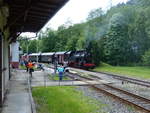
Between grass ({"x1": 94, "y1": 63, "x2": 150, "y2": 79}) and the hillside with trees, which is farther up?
the hillside with trees

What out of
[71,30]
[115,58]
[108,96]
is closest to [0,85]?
[108,96]

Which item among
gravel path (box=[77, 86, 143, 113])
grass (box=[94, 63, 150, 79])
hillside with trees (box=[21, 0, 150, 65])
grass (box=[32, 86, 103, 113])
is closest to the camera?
grass (box=[32, 86, 103, 113])

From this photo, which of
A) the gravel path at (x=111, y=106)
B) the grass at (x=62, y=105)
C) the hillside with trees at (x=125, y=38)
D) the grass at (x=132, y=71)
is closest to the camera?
the grass at (x=62, y=105)

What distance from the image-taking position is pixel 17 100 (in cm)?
968

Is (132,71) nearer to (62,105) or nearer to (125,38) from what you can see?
(125,38)

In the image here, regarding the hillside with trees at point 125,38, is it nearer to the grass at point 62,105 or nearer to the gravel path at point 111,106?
the gravel path at point 111,106

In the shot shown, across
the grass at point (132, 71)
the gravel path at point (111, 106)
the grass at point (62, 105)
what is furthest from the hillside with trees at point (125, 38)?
the grass at point (62, 105)

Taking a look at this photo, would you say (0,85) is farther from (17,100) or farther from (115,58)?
(115,58)

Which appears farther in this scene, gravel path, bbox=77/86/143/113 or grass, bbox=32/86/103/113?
gravel path, bbox=77/86/143/113

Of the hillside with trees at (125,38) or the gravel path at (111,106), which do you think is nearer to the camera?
the gravel path at (111,106)

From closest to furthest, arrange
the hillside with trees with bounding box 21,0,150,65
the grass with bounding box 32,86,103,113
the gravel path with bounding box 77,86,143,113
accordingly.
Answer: the grass with bounding box 32,86,103,113 < the gravel path with bounding box 77,86,143,113 < the hillside with trees with bounding box 21,0,150,65

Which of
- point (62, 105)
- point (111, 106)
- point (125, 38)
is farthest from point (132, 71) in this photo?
point (62, 105)

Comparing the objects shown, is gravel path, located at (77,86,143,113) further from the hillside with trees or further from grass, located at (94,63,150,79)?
the hillside with trees

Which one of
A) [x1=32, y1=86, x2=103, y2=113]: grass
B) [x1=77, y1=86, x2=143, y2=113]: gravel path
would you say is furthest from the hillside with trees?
[x1=32, y1=86, x2=103, y2=113]: grass
